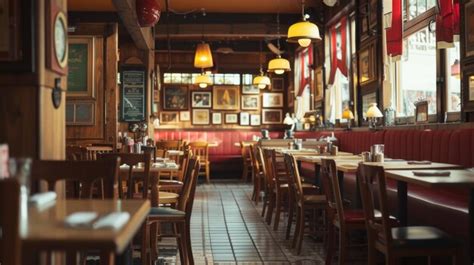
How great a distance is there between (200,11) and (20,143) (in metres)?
9.68

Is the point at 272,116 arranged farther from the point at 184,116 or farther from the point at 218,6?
the point at 218,6

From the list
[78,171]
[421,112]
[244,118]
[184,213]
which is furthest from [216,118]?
[78,171]

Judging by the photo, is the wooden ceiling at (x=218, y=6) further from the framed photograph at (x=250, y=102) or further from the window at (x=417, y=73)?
the window at (x=417, y=73)

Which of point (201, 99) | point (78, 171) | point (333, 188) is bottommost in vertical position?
point (333, 188)

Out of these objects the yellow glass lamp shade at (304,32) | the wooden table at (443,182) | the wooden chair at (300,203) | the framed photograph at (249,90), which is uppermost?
the yellow glass lamp shade at (304,32)

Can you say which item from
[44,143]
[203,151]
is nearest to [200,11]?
[203,151]

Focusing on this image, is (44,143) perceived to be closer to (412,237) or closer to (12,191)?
(12,191)

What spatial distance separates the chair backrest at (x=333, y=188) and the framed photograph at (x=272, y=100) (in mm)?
10709

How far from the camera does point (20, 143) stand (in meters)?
2.82

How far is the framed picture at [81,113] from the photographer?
8.02 meters

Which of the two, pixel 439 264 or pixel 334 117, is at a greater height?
pixel 334 117

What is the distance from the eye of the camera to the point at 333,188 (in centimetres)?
396

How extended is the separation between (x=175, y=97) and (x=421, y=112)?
890 centimetres

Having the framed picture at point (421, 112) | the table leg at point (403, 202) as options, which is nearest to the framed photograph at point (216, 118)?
the framed picture at point (421, 112)
